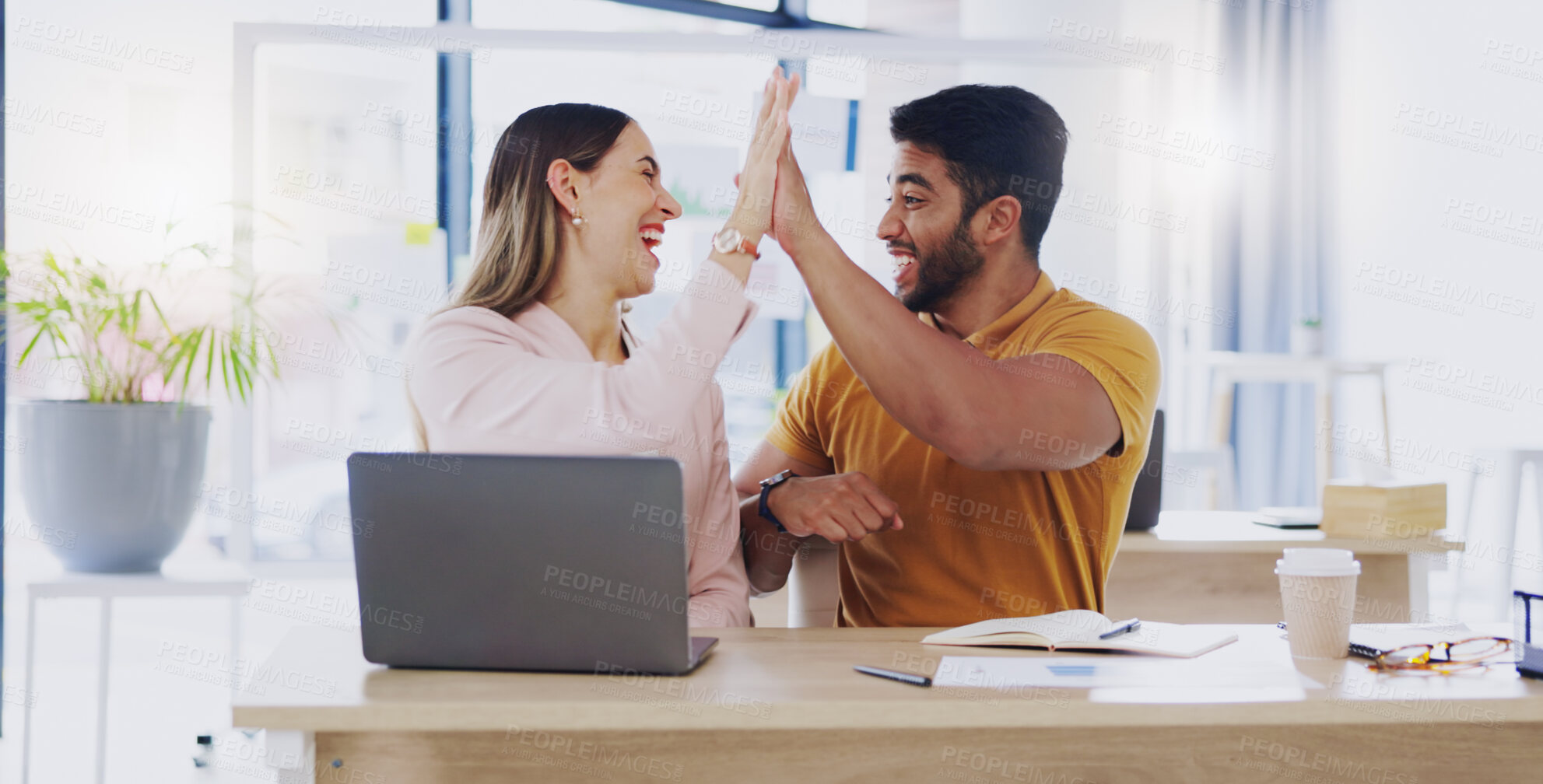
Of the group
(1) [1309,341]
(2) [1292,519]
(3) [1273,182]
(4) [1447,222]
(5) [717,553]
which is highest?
(3) [1273,182]

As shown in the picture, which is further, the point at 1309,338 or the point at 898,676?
the point at 1309,338

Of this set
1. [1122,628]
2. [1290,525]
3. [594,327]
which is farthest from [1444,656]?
[1290,525]

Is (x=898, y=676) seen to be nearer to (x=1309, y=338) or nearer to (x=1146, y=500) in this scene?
(x=1146, y=500)

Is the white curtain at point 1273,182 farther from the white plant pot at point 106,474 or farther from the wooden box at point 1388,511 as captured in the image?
the white plant pot at point 106,474

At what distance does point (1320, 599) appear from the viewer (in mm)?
1179

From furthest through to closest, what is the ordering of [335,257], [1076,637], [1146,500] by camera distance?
[335,257] → [1146,500] → [1076,637]

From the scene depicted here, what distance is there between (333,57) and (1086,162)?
290 cm

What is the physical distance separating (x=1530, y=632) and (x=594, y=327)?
3.72 ft

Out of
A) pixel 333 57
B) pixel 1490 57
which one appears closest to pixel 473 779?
pixel 333 57

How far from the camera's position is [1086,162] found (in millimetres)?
4738

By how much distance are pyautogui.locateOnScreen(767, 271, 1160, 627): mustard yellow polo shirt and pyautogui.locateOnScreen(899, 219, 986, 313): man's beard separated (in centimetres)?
13

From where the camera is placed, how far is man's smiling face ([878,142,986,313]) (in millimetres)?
1817

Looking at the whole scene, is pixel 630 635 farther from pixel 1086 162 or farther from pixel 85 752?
pixel 1086 162

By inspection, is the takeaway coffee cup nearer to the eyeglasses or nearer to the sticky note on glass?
the eyeglasses
